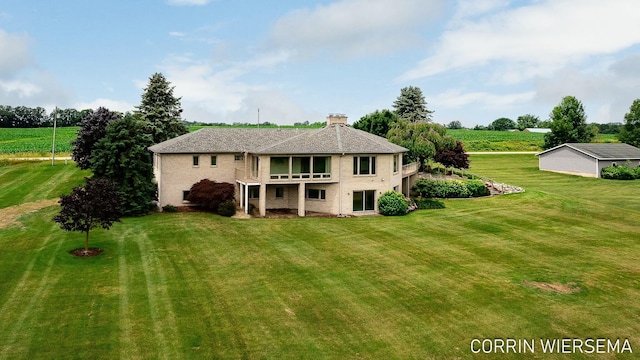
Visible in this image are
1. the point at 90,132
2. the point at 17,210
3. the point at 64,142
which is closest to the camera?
the point at 17,210

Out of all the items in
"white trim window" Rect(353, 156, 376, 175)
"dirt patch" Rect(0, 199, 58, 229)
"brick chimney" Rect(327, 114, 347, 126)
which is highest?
"brick chimney" Rect(327, 114, 347, 126)

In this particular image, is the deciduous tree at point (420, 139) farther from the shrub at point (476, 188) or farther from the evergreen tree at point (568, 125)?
the evergreen tree at point (568, 125)

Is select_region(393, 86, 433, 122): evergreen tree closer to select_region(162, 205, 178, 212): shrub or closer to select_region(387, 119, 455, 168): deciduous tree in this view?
select_region(387, 119, 455, 168): deciduous tree

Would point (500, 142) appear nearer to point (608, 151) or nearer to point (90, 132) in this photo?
point (608, 151)

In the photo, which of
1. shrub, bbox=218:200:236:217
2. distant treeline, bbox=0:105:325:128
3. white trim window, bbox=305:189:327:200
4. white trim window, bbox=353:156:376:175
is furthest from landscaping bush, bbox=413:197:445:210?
distant treeline, bbox=0:105:325:128

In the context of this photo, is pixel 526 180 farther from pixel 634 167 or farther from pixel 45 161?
pixel 45 161

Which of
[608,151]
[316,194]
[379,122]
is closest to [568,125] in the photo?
[608,151]
